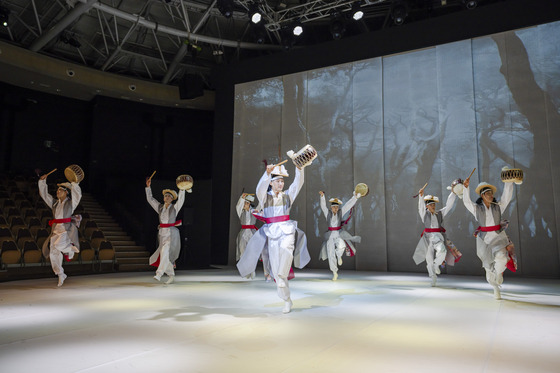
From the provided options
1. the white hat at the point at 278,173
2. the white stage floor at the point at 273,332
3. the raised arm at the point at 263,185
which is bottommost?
the white stage floor at the point at 273,332

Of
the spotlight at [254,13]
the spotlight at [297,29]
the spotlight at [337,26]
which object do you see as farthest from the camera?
the spotlight at [297,29]

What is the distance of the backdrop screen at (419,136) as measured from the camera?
363 inches

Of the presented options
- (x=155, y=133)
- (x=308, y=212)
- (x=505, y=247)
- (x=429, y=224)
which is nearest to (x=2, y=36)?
(x=155, y=133)

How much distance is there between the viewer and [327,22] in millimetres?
13453

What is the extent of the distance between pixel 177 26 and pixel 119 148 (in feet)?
17.9

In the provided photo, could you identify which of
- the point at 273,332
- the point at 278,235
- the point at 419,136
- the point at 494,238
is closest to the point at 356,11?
the point at 419,136

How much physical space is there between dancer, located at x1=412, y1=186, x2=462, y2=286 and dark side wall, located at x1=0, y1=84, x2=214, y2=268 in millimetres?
7886

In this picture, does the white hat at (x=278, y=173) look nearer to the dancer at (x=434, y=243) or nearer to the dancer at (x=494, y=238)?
the dancer at (x=494, y=238)

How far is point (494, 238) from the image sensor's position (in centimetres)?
543

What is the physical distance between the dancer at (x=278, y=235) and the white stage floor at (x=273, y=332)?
1.44 feet

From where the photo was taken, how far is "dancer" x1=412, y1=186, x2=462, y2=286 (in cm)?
710

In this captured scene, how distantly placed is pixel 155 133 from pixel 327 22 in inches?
334

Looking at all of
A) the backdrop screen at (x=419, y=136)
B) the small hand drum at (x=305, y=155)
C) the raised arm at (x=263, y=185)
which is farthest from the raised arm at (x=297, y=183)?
the backdrop screen at (x=419, y=136)

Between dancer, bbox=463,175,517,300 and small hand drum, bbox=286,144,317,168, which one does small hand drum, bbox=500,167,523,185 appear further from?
small hand drum, bbox=286,144,317,168
